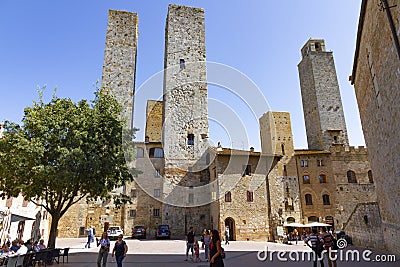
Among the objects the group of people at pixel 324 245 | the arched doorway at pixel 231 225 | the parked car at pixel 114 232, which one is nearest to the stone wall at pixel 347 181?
the arched doorway at pixel 231 225

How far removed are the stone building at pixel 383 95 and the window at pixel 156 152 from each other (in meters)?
19.3

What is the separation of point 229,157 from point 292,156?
1037 cm

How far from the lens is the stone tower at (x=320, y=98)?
33.4m

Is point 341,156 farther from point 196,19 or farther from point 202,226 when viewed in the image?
point 196,19

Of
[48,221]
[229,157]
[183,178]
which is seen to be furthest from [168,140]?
[48,221]

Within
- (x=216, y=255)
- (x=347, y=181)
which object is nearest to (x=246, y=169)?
(x=347, y=181)

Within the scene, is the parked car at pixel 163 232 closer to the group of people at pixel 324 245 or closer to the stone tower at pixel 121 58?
the stone tower at pixel 121 58

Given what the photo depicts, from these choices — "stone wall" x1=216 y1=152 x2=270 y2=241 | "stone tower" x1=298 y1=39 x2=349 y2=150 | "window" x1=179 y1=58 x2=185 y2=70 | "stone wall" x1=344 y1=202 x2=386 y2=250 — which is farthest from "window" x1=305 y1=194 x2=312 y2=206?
"window" x1=179 y1=58 x2=185 y2=70

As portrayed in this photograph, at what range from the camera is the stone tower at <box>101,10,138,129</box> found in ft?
92.0

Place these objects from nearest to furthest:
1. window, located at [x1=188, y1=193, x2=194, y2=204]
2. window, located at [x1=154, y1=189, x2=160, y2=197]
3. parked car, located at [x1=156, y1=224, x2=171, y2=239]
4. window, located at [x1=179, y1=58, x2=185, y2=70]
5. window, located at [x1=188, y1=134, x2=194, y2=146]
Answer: parked car, located at [x1=156, y1=224, x2=171, y2=239]
window, located at [x1=188, y1=193, x2=194, y2=204]
window, located at [x1=188, y1=134, x2=194, y2=146]
window, located at [x1=154, y1=189, x2=160, y2=197]
window, located at [x1=179, y1=58, x2=185, y2=70]

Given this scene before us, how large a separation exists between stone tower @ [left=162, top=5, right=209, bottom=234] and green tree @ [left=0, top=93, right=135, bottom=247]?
11096mm

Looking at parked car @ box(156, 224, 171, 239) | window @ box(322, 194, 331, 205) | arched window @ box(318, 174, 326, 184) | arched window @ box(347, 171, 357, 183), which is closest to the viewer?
parked car @ box(156, 224, 171, 239)

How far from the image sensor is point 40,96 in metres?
13.2

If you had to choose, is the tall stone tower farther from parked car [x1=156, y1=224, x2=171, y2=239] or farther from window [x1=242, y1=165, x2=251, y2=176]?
window [x1=242, y1=165, x2=251, y2=176]
